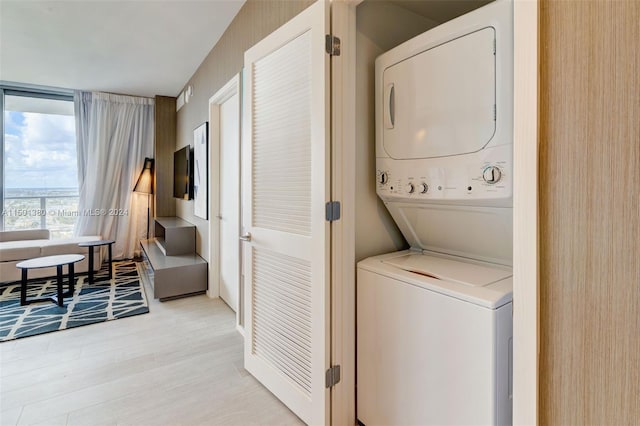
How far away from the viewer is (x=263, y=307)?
2006mm

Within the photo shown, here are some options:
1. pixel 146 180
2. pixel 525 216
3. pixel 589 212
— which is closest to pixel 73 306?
pixel 146 180

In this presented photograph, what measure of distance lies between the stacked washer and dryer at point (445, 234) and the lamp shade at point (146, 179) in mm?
4752

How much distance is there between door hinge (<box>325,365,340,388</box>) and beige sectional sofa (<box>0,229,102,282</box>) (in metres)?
4.14

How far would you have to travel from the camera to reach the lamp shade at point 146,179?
5305 millimetres

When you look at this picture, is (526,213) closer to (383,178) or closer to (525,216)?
(525,216)

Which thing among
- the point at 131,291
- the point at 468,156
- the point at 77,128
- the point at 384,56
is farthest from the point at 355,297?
the point at 77,128

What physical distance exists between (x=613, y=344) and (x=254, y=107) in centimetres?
190

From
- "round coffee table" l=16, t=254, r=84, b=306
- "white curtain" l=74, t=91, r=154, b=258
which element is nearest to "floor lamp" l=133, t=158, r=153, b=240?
"white curtain" l=74, t=91, r=154, b=258

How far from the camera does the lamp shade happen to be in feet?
17.4

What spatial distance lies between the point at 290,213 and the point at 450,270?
2.68 feet

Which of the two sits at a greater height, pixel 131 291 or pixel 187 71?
pixel 187 71

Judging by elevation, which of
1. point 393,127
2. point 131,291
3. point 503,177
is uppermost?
point 393,127

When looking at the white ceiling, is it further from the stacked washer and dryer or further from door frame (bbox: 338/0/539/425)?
door frame (bbox: 338/0/539/425)

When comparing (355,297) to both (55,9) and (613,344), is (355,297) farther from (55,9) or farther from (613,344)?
(55,9)
